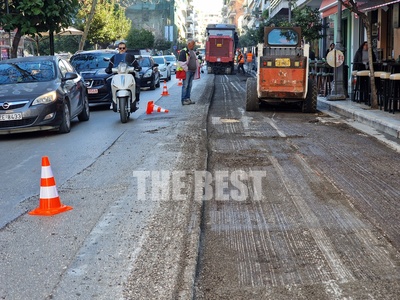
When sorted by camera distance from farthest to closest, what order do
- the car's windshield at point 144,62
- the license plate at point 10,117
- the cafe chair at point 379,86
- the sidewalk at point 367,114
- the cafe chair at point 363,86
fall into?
the car's windshield at point 144,62
the cafe chair at point 363,86
the cafe chair at point 379,86
the sidewalk at point 367,114
the license plate at point 10,117

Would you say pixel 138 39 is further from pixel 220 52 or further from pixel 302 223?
pixel 302 223

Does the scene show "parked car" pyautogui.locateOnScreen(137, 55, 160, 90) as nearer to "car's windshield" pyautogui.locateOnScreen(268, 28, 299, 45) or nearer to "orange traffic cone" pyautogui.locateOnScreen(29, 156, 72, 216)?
"car's windshield" pyautogui.locateOnScreen(268, 28, 299, 45)

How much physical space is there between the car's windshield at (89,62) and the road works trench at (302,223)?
9.58 metres

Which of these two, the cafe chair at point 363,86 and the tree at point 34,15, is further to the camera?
the tree at point 34,15

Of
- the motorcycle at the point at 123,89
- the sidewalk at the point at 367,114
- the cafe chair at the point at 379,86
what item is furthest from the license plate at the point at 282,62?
the motorcycle at the point at 123,89

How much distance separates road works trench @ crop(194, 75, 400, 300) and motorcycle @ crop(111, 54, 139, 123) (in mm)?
3905

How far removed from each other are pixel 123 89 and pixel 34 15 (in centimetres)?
771

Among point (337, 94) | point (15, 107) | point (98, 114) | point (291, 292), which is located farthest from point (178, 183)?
point (337, 94)

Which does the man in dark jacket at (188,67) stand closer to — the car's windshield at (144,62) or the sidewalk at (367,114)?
the sidewalk at (367,114)

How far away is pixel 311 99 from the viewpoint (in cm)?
1639

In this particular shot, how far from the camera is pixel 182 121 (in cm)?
1429

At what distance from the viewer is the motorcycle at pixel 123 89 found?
1447cm

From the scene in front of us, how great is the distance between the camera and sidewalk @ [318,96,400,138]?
1279 cm

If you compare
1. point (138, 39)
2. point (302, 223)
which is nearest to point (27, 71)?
point (302, 223)
